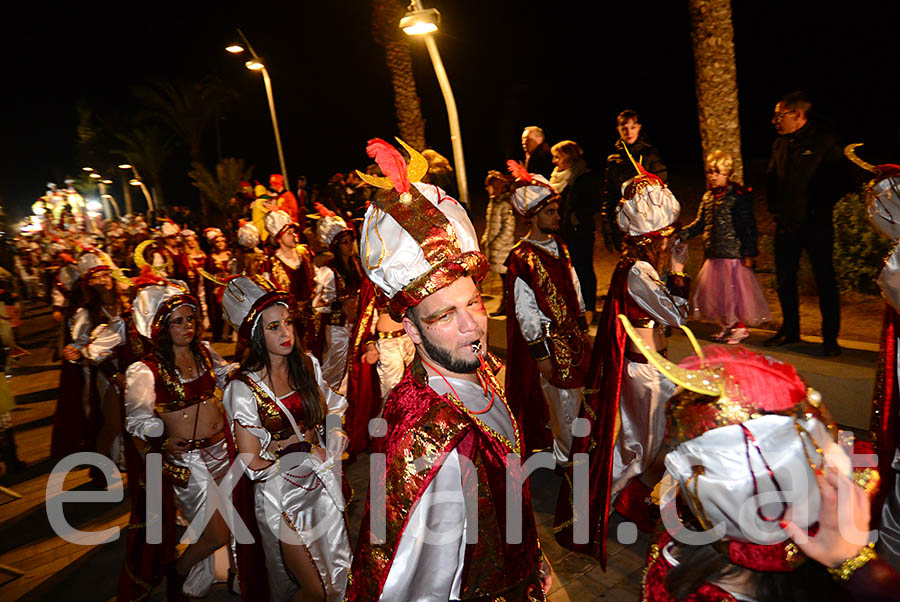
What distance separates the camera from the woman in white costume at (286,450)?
3547 mm

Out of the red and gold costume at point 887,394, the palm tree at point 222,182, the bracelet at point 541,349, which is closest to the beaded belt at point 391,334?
the bracelet at point 541,349

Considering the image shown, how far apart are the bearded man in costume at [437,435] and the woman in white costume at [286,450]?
1682 millimetres

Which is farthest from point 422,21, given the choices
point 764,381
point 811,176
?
point 764,381

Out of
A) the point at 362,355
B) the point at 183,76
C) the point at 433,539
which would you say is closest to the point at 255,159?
the point at 183,76

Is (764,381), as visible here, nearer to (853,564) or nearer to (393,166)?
(853,564)

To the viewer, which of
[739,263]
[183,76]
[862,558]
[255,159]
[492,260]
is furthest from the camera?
[255,159]

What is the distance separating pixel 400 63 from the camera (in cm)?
1320

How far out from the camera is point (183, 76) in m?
34.8

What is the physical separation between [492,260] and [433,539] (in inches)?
335

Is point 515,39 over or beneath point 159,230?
over

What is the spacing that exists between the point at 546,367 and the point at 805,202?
342 centimetres

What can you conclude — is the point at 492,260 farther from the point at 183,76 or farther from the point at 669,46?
the point at 183,76

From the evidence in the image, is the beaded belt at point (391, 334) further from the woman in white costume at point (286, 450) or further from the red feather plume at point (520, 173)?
the woman in white costume at point (286, 450)

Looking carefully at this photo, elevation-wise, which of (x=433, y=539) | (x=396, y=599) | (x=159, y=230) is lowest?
(x=396, y=599)
